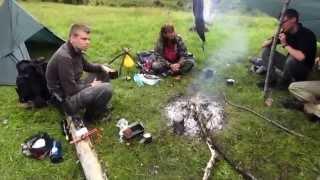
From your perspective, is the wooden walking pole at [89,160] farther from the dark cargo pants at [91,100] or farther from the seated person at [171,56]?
the seated person at [171,56]

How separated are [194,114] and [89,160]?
2074 millimetres

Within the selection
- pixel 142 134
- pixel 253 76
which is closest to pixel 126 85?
pixel 142 134

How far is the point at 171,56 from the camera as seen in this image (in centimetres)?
852

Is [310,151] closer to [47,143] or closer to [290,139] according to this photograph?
[290,139]

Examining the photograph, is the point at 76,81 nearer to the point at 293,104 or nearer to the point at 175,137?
the point at 175,137

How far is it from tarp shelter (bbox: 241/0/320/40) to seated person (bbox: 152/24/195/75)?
176 centimetres

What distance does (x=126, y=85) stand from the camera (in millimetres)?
8023

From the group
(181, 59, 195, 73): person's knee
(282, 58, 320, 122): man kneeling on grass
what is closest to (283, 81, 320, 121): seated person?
(282, 58, 320, 122): man kneeling on grass

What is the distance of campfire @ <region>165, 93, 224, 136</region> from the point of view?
645 cm

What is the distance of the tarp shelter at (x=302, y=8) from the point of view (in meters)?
7.66

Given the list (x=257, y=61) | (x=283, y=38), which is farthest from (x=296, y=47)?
(x=257, y=61)

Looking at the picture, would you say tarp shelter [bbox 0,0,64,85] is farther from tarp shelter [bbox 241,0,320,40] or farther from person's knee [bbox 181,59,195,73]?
tarp shelter [bbox 241,0,320,40]

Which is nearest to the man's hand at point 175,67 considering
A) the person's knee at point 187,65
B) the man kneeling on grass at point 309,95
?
the person's knee at point 187,65

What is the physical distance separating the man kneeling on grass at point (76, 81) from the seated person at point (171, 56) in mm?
1914
